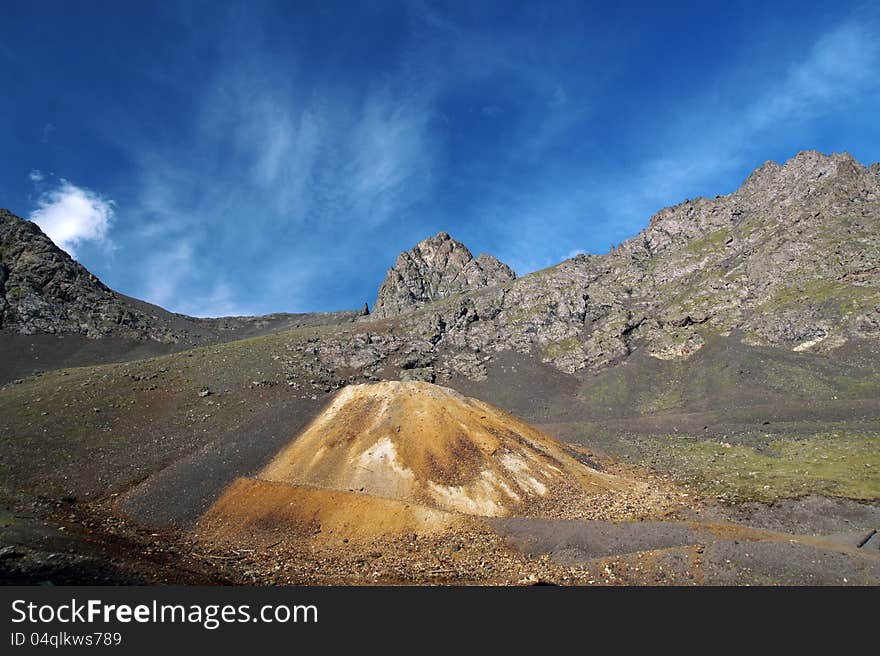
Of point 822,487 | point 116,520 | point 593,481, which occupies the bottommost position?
point 822,487

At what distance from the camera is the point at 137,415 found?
62688 mm

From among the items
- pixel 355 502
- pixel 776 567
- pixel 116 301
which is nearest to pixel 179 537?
pixel 355 502

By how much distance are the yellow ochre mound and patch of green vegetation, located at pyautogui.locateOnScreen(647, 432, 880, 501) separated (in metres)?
11.3

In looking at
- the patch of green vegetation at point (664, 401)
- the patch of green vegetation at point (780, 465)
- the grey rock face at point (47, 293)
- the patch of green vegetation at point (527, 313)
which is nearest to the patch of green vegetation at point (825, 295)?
the patch of green vegetation at point (664, 401)

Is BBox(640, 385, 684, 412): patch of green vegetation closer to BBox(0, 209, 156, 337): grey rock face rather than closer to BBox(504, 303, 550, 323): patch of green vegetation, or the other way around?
BBox(504, 303, 550, 323): patch of green vegetation

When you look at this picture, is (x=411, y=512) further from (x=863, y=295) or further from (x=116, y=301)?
(x=116, y=301)

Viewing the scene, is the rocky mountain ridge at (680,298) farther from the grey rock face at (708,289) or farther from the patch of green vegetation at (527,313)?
the patch of green vegetation at (527,313)

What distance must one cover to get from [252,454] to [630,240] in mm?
155662

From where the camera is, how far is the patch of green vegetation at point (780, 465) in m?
42.4

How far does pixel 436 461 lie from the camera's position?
38.8 m

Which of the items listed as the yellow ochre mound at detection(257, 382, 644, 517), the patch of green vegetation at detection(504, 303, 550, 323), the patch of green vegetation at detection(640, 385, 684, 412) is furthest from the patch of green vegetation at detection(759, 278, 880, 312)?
the yellow ochre mound at detection(257, 382, 644, 517)

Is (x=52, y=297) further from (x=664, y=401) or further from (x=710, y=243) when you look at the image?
(x=710, y=243)

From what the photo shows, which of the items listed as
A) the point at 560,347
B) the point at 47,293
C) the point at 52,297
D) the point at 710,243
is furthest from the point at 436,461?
the point at 47,293

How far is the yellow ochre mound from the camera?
35.9 metres
